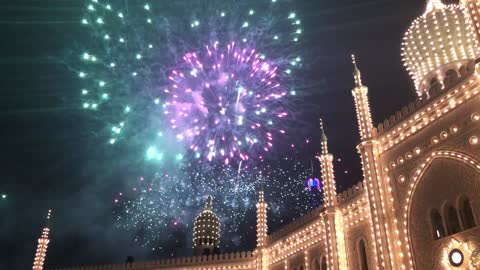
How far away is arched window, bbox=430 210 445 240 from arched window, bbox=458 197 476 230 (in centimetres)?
104

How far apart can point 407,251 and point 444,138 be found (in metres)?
4.93

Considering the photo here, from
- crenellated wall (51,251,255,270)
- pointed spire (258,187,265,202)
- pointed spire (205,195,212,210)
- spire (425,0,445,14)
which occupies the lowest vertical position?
crenellated wall (51,251,255,270)

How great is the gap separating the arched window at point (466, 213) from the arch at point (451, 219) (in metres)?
0.28

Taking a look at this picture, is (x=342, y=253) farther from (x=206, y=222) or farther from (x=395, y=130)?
(x=206, y=222)

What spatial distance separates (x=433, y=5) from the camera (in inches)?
1089

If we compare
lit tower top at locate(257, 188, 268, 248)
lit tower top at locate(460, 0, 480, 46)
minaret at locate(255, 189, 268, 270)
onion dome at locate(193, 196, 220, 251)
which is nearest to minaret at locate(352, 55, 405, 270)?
lit tower top at locate(460, 0, 480, 46)

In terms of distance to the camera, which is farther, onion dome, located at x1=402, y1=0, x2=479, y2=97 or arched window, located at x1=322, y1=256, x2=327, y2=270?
onion dome, located at x1=402, y1=0, x2=479, y2=97

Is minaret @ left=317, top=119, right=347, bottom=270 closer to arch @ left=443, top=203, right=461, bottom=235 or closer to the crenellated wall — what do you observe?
arch @ left=443, top=203, right=461, bottom=235

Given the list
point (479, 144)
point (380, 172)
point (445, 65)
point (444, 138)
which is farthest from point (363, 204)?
point (445, 65)

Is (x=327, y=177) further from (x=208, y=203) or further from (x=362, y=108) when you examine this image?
(x=208, y=203)

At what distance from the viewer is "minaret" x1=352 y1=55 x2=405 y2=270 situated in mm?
17953

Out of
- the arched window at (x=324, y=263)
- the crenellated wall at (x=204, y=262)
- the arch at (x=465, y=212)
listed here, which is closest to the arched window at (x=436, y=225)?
the arch at (x=465, y=212)

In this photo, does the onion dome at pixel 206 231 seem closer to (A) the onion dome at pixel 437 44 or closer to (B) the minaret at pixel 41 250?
(B) the minaret at pixel 41 250

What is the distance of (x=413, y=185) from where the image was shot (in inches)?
702
